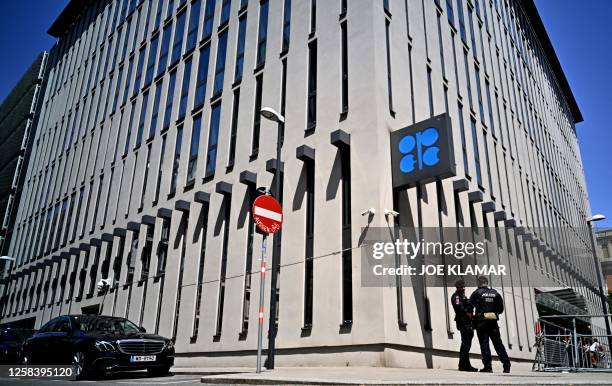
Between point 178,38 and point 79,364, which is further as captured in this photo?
point 178,38

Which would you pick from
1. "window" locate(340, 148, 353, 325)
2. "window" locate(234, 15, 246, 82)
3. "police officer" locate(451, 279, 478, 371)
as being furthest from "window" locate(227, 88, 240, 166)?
"police officer" locate(451, 279, 478, 371)

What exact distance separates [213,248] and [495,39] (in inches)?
864

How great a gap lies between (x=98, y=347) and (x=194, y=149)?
12651 millimetres

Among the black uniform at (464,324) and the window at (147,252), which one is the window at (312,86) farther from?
the window at (147,252)

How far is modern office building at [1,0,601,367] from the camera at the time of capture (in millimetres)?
13930

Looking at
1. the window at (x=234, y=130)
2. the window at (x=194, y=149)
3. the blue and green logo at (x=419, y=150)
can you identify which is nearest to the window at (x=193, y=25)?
the window at (x=194, y=149)

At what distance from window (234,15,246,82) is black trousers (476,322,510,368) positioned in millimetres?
13995

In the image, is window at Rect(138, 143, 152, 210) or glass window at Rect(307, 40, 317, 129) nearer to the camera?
glass window at Rect(307, 40, 317, 129)

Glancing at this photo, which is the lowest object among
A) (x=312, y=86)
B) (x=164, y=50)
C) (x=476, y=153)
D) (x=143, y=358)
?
(x=143, y=358)

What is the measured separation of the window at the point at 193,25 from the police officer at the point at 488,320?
1947cm

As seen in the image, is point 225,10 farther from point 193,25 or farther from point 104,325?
point 104,325

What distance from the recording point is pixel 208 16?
80.2ft

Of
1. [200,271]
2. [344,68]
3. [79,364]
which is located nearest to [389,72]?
[344,68]

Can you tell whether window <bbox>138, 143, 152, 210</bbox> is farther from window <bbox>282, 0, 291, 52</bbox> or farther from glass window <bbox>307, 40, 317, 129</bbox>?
glass window <bbox>307, 40, 317, 129</bbox>
